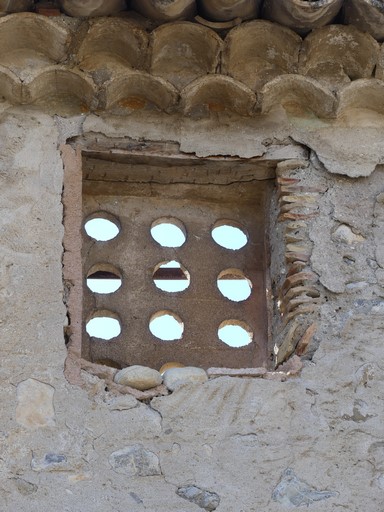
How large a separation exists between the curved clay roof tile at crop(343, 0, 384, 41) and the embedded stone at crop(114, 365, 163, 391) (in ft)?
6.01

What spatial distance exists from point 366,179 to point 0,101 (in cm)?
155

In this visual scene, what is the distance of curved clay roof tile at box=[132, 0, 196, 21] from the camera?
21.1ft

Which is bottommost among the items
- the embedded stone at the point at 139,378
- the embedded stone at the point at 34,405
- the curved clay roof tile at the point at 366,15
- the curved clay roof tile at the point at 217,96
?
the embedded stone at the point at 34,405

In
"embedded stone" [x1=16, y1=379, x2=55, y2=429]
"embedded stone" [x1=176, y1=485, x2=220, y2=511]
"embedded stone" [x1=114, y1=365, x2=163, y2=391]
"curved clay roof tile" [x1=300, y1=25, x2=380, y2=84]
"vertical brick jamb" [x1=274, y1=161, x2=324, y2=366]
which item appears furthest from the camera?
"curved clay roof tile" [x1=300, y1=25, x2=380, y2=84]

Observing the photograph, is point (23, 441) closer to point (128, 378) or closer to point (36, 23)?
point (128, 378)

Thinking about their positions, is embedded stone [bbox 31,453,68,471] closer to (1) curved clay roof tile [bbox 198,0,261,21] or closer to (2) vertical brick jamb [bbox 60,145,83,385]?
(2) vertical brick jamb [bbox 60,145,83,385]

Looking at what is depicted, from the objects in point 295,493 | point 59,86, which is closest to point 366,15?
point 59,86

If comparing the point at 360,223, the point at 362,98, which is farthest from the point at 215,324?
the point at 362,98

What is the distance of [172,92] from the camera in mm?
6465

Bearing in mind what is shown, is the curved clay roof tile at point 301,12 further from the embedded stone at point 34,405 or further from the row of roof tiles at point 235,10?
the embedded stone at point 34,405

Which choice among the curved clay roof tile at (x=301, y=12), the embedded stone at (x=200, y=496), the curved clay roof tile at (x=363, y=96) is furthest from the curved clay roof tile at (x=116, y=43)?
the embedded stone at (x=200, y=496)

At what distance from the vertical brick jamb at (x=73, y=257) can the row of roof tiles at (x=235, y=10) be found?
610 millimetres

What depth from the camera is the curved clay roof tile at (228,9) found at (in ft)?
21.2

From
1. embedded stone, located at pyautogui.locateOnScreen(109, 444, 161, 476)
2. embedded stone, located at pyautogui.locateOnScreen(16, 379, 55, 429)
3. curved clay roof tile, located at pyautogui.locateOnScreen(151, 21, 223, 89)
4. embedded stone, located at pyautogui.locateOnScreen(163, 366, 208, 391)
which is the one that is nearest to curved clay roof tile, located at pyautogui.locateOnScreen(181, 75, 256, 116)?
curved clay roof tile, located at pyautogui.locateOnScreen(151, 21, 223, 89)
